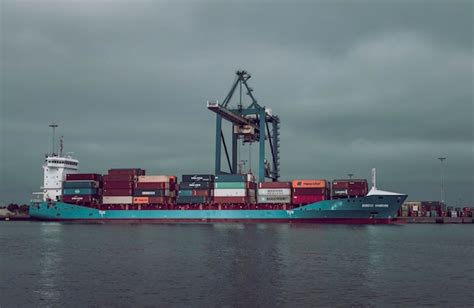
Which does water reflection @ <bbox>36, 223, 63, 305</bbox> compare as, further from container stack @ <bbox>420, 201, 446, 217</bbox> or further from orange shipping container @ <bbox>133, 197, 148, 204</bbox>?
container stack @ <bbox>420, 201, 446, 217</bbox>

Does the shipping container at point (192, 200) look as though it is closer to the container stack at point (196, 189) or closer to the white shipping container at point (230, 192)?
the container stack at point (196, 189)

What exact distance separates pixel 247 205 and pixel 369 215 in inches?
688

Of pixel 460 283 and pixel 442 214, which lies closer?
pixel 460 283

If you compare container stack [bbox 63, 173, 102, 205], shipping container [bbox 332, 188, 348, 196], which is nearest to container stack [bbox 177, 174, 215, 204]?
container stack [bbox 63, 173, 102, 205]

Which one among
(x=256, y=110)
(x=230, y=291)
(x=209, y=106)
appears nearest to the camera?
(x=230, y=291)

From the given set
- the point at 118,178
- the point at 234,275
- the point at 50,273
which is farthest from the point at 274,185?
the point at 50,273

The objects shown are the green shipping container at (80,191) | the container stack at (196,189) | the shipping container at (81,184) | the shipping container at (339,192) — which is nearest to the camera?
the shipping container at (339,192)

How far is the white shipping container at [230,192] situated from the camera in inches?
2862

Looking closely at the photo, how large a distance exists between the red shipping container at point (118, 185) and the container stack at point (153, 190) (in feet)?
3.49

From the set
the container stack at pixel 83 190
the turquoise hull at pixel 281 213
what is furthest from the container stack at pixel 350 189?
the container stack at pixel 83 190

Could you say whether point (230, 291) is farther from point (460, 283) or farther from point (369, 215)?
point (369, 215)

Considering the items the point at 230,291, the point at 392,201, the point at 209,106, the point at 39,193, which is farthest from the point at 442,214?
the point at 230,291

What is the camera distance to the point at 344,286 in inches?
930

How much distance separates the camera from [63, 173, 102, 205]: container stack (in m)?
77.5
